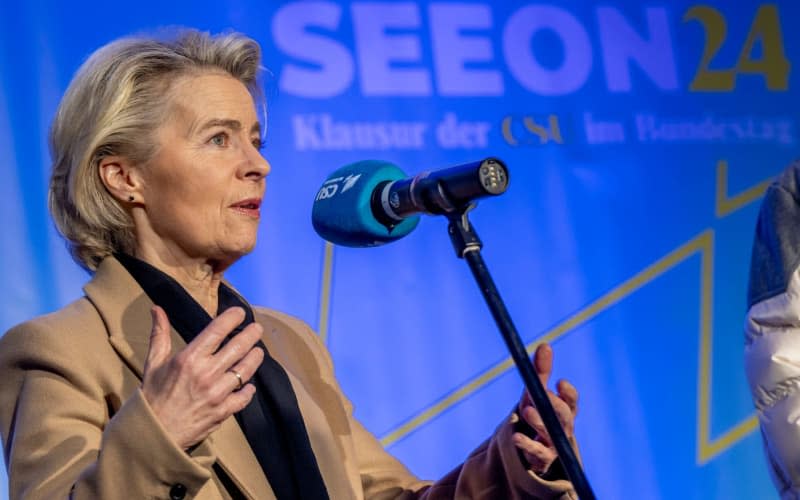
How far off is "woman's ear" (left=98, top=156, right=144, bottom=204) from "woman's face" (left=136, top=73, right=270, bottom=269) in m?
0.02

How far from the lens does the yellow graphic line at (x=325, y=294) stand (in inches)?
125

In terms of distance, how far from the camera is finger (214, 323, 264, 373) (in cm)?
160

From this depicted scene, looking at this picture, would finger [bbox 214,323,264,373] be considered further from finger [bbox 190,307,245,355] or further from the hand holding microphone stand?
the hand holding microphone stand

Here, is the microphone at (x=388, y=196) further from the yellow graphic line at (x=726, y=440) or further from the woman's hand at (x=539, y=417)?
the yellow graphic line at (x=726, y=440)

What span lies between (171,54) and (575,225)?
169 cm

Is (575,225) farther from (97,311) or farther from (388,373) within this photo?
(97,311)

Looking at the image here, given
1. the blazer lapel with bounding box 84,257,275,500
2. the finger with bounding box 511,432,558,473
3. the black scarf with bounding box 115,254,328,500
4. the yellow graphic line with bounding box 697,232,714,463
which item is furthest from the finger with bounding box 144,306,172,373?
the yellow graphic line with bounding box 697,232,714,463

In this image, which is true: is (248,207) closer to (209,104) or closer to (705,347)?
(209,104)

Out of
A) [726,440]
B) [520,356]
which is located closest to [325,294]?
[726,440]

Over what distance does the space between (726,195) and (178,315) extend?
2.18 metres

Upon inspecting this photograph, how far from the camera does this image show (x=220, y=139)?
2117 mm

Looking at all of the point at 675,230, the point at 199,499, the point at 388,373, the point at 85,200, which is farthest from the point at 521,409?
the point at 675,230

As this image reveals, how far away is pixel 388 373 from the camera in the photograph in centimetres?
325

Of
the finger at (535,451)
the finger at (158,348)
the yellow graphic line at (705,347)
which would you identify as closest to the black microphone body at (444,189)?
the finger at (158,348)
